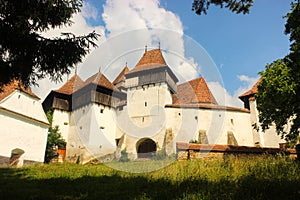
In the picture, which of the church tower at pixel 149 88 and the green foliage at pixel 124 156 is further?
the church tower at pixel 149 88

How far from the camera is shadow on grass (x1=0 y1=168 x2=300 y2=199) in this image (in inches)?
206

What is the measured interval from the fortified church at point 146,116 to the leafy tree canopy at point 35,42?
61.3 ft

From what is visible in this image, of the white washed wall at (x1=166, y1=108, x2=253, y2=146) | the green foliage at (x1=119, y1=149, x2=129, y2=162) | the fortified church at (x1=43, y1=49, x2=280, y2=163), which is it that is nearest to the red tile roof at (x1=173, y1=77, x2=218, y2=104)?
the fortified church at (x1=43, y1=49, x2=280, y2=163)

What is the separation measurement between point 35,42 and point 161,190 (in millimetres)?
4317

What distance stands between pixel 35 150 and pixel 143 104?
40.3 feet

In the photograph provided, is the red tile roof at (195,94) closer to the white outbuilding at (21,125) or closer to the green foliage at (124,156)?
the green foliage at (124,156)

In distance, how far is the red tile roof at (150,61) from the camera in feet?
94.8

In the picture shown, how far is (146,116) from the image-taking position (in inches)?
1088

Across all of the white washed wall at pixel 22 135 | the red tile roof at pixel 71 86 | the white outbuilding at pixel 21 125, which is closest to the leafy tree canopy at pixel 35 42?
the white outbuilding at pixel 21 125

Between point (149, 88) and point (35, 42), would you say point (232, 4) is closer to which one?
point (35, 42)

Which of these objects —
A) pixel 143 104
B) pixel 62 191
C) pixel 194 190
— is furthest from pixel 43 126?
pixel 194 190

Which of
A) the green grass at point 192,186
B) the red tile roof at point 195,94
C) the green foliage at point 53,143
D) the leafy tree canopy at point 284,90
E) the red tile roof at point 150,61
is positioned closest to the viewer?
the green grass at point 192,186

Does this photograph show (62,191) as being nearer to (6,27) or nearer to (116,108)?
(6,27)

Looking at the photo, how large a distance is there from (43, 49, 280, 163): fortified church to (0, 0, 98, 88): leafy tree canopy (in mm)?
18670
